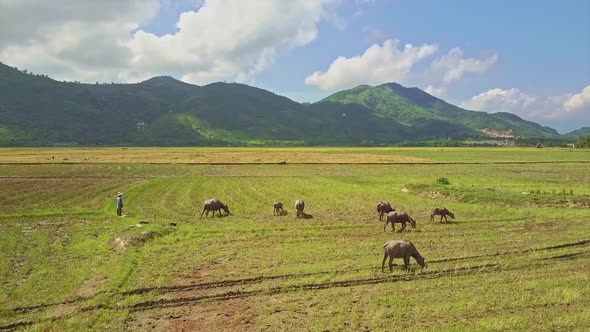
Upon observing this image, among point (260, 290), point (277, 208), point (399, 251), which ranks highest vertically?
point (399, 251)

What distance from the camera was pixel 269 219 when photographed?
32594 millimetres

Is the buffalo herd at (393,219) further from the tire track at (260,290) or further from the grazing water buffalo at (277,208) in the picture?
the tire track at (260,290)

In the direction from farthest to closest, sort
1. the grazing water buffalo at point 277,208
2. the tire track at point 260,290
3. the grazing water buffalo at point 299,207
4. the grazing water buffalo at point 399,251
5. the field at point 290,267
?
the grazing water buffalo at point 277,208, the grazing water buffalo at point 299,207, the grazing water buffalo at point 399,251, the tire track at point 260,290, the field at point 290,267

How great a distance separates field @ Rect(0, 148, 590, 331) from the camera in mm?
14711

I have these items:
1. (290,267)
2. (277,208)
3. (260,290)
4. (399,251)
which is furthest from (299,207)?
(260,290)

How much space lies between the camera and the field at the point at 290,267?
1471cm

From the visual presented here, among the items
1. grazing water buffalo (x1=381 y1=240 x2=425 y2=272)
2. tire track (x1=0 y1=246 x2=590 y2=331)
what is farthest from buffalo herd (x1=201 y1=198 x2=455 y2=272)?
tire track (x1=0 y1=246 x2=590 y2=331)

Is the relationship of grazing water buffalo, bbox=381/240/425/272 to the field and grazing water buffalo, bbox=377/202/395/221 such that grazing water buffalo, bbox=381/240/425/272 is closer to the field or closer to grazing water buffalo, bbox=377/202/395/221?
the field

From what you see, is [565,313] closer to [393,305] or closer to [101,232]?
[393,305]

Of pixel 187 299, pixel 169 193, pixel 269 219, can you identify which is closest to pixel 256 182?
pixel 169 193

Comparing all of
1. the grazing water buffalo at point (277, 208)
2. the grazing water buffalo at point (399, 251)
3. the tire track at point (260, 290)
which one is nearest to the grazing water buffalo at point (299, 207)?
the grazing water buffalo at point (277, 208)

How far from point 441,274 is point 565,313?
4.98m

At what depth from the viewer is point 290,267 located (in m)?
20.1

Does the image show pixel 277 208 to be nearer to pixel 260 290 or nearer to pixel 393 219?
pixel 393 219
